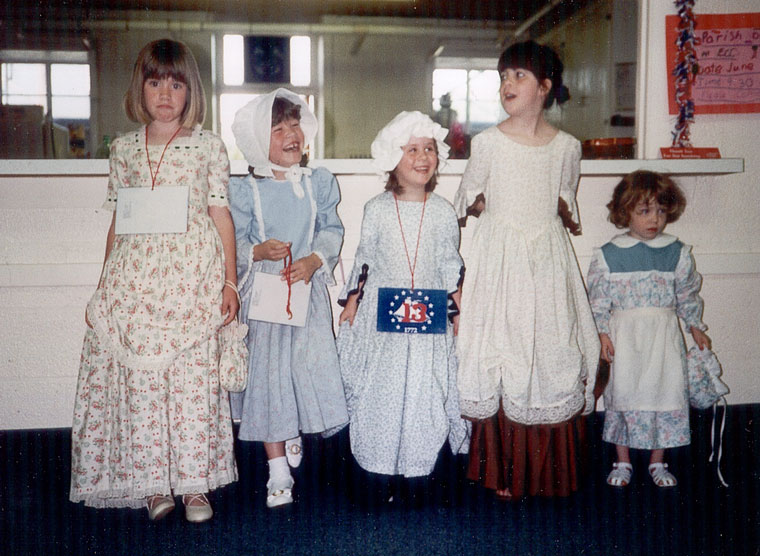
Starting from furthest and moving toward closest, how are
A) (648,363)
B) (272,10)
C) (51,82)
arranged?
1. (272,10)
2. (51,82)
3. (648,363)

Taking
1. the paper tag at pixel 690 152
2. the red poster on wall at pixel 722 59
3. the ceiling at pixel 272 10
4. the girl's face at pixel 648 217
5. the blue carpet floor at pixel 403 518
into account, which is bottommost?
the blue carpet floor at pixel 403 518

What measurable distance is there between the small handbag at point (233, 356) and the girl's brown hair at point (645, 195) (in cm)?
130

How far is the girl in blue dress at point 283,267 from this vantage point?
1928mm

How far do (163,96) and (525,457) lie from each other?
1.47 metres

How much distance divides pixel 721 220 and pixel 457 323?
4.48ft

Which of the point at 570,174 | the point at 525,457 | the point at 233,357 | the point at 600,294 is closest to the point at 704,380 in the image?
the point at 600,294

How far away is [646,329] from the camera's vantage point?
211 centimetres

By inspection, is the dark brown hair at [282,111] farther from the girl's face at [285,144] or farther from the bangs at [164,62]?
the bangs at [164,62]

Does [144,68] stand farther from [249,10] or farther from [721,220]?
[249,10]

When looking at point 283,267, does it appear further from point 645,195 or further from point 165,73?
point 645,195

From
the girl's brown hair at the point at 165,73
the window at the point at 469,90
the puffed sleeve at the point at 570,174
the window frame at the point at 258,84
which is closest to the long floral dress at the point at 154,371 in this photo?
the girl's brown hair at the point at 165,73

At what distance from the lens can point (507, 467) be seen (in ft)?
6.37

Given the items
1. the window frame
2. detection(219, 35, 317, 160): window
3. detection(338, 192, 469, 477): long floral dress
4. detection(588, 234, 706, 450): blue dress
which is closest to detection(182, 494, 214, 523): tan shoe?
detection(338, 192, 469, 477): long floral dress

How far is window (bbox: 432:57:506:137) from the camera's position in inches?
269
